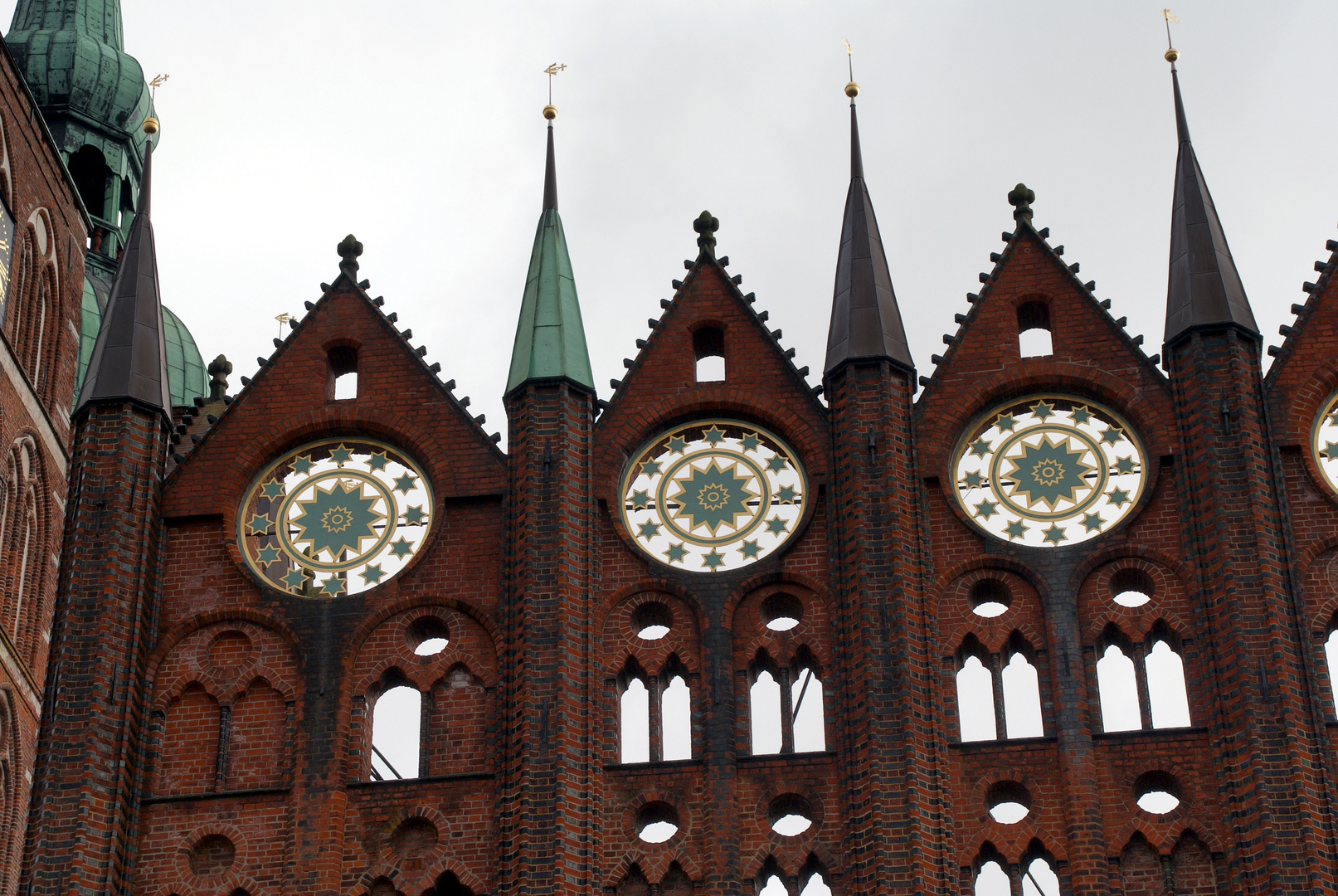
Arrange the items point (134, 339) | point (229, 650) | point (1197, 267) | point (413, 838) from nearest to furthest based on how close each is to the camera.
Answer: point (413, 838) → point (229, 650) → point (1197, 267) → point (134, 339)

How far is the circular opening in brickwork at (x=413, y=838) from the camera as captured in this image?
28.8 meters

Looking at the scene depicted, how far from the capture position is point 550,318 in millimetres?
31984

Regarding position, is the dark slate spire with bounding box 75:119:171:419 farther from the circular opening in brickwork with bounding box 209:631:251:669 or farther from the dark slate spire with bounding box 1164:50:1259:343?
the dark slate spire with bounding box 1164:50:1259:343

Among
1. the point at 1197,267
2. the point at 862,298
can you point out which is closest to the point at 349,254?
the point at 862,298

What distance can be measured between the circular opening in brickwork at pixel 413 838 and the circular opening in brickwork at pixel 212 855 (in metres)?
1.63

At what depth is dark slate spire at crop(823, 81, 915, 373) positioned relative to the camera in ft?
102

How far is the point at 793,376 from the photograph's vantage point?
3152 cm

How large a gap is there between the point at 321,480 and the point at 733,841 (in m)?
6.54

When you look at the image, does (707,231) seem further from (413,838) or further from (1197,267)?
(413,838)

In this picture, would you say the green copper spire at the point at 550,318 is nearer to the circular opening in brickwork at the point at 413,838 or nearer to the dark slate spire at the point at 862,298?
the dark slate spire at the point at 862,298

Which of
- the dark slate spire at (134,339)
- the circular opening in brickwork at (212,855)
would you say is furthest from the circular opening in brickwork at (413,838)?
the dark slate spire at (134,339)

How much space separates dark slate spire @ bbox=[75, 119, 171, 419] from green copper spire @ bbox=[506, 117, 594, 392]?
13.0 feet

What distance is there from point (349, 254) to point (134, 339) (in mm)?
2779

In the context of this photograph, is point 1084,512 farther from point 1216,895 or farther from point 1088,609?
point 1216,895
